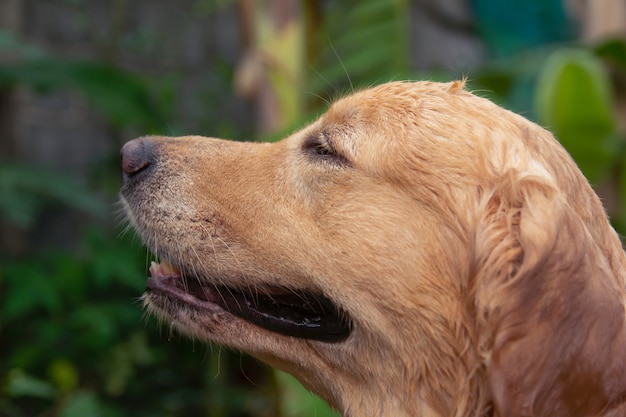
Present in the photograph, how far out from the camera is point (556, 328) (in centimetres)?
234

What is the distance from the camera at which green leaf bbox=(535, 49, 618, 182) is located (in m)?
5.62

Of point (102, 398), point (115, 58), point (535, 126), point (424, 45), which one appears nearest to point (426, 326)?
point (535, 126)

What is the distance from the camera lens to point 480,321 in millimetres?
2557

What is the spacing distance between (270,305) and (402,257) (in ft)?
1.88

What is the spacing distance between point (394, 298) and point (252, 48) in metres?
4.16

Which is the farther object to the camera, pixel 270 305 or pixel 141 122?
pixel 141 122

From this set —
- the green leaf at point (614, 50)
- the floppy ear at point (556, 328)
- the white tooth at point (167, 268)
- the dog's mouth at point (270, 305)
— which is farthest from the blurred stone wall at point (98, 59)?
the floppy ear at point (556, 328)

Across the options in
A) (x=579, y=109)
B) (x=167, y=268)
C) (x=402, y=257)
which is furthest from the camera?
(x=579, y=109)

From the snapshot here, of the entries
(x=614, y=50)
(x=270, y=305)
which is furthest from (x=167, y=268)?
(x=614, y=50)

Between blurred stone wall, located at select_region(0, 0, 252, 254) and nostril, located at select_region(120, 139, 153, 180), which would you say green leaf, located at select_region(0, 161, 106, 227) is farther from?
Answer: nostril, located at select_region(120, 139, 153, 180)

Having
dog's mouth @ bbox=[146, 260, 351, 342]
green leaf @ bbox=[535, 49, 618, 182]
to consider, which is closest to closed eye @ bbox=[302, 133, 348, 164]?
dog's mouth @ bbox=[146, 260, 351, 342]

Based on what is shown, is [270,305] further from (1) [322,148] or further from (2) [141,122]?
(2) [141,122]

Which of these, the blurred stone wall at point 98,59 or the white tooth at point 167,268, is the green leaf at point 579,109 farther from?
the white tooth at point 167,268

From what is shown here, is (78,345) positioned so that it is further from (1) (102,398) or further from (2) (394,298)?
(2) (394,298)
